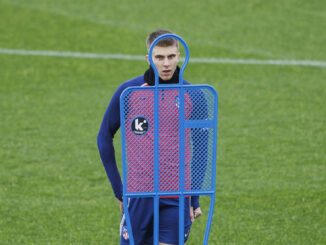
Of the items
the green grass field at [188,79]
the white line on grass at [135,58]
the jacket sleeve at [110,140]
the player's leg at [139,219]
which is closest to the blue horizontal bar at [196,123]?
the jacket sleeve at [110,140]

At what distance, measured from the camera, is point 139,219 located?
15.9ft

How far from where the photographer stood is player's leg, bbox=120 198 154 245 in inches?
189

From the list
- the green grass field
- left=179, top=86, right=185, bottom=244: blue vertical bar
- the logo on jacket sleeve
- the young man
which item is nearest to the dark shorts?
the young man

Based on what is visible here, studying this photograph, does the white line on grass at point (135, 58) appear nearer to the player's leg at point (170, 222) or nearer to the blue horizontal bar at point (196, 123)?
the player's leg at point (170, 222)

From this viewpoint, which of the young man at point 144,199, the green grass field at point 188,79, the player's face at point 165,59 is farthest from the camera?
the green grass field at point 188,79

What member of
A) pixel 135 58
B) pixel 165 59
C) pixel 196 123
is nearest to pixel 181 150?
pixel 196 123

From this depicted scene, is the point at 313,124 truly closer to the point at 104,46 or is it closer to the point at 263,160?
the point at 263,160

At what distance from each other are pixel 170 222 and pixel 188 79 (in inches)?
269

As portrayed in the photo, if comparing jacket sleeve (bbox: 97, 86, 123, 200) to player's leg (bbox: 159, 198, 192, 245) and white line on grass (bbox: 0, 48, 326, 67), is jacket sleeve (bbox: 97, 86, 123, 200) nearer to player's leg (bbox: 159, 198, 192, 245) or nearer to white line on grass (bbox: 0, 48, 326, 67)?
player's leg (bbox: 159, 198, 192, 245)

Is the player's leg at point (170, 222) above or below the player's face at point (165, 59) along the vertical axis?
below

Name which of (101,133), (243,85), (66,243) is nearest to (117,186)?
(101,133)

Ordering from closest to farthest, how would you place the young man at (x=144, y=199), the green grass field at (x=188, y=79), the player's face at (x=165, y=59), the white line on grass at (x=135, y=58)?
1. the player's face at (x=165, y=59)
2. the young man at (x=144, y=199)
3. the green grass field at (x=188, y=79)
4. the white line on grass at (x=135, y=58)

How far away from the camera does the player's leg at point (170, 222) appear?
4.78 m

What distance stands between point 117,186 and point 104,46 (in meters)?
8.78
